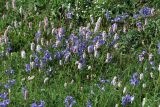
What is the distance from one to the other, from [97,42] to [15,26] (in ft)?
5.06

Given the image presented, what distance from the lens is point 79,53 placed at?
6129mm

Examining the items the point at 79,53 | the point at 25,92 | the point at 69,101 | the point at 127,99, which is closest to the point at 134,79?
the point at 127,99

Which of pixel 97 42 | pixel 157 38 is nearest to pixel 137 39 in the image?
pixel 157 38

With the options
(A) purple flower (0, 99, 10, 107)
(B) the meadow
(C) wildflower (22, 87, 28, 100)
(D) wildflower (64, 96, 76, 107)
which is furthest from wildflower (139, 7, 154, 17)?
(A) purple flower (0, 99, 10, 107)

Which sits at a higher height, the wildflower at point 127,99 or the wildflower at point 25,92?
the wildflower at point 25,92

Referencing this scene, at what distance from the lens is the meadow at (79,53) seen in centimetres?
534

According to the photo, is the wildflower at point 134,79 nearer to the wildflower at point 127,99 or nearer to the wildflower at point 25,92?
the wildflower at point 127,99

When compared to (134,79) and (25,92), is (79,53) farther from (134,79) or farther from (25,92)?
(25,92)

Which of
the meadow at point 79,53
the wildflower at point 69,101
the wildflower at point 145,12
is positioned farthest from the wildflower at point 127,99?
the wildflower at point 145,12

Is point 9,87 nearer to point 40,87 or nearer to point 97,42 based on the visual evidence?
point 40,87

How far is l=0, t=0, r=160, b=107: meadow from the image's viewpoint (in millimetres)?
5340

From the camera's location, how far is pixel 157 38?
6.50 metres

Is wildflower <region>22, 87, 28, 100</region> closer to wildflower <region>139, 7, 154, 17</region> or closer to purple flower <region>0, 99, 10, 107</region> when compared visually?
purple flower <region>0, 99, 10, 107</region>

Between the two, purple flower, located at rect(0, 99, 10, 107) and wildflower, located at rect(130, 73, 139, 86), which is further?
wildflower, located at rect(130, 73, 139, 86)
